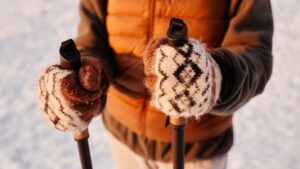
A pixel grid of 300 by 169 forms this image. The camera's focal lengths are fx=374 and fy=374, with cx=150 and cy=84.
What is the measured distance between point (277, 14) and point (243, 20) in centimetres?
334

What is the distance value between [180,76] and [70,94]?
351 millimetres

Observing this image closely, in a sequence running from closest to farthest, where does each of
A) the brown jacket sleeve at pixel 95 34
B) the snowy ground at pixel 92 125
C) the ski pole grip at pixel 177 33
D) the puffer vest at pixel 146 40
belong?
the ski pole grip at pixel 177 33
the puffer vest at pixel 146 40
the brown jacket sleeve at pixel 95 34
the snowy ground at pixel 92 125

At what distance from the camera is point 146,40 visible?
1.36 metres

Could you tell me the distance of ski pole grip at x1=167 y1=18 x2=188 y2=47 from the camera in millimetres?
926

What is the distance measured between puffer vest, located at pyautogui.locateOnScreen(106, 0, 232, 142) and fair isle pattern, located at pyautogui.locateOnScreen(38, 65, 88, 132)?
325 millimetres

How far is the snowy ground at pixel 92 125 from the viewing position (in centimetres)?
258

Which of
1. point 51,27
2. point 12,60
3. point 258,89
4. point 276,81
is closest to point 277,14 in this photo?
point 276,81

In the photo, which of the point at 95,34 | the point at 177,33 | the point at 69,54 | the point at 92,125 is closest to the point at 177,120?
the point at 177,33

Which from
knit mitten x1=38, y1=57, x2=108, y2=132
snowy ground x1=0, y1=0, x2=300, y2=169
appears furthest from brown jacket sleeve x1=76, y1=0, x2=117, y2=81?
snowy ground x1=0, y1=0, x2=300, y2=169

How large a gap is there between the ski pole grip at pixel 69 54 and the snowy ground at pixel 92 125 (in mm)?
1554

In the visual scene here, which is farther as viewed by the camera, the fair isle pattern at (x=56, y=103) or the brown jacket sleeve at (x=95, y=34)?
the brown jacket sleeve at (x=95, y=34)

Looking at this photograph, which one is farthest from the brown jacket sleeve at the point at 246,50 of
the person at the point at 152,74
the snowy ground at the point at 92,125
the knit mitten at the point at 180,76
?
the snowy ground at the point at 92,125

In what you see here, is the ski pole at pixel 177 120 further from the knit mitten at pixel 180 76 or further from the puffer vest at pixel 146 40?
the puffer vest at pixel 146 40

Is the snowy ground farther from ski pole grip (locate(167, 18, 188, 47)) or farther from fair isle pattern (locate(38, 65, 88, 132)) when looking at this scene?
ski pole grip (locate(167, 18, 188, 47))
